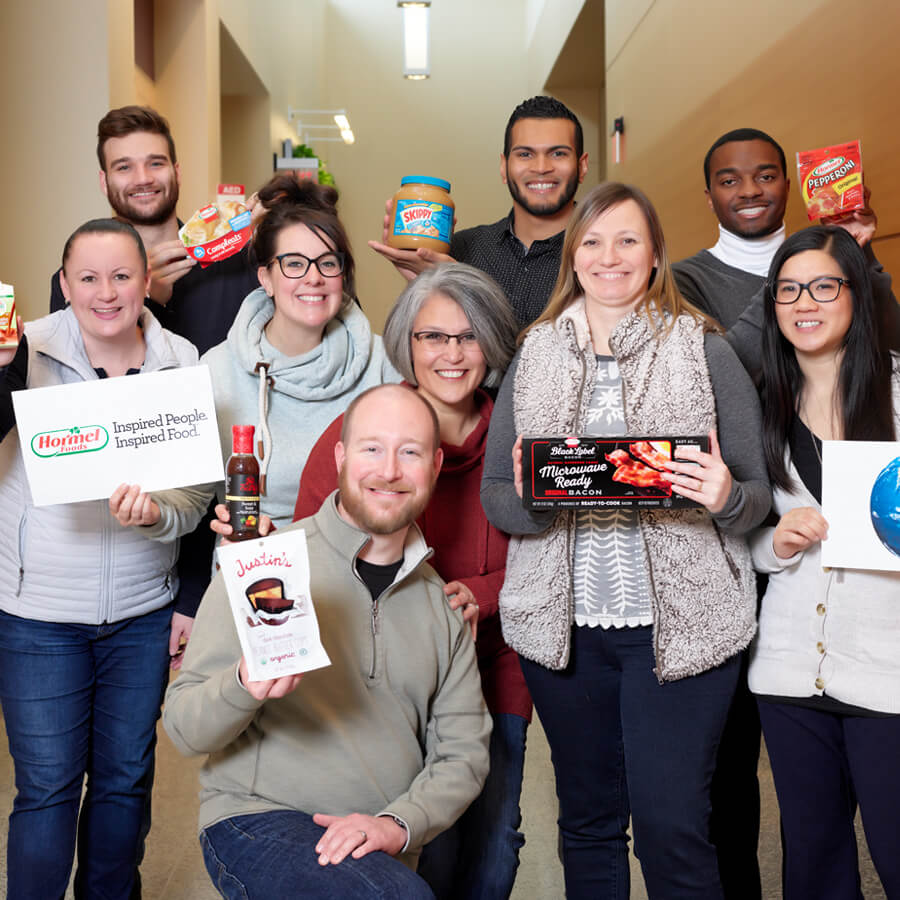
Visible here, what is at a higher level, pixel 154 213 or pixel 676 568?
pixel 154 213

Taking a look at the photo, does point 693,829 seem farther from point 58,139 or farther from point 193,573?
point 58,139

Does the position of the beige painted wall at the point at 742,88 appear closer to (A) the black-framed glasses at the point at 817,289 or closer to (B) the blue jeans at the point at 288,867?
(A) the black-framed glasses at the point at 817,289

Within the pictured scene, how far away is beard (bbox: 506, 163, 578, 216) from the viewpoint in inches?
103

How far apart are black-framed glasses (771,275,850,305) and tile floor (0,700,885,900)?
1.70 m

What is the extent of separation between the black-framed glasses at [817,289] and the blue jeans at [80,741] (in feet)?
4.81

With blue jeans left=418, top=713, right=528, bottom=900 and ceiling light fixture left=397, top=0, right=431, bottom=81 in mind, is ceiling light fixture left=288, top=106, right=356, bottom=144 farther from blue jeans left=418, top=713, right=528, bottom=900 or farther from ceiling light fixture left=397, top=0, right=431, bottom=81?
blue jeans left=418, top=713, right=528, bottom=900

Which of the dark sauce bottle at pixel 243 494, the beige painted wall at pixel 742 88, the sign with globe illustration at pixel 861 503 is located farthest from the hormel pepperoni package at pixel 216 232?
the beige painted wall at pixel 742 88

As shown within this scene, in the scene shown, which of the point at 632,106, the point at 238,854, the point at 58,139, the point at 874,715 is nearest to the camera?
the point at 238,854

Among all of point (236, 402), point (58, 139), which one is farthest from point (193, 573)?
point (58, 139)

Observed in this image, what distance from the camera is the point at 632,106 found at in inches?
243

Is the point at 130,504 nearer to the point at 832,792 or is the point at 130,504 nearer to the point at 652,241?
the point at 652,241

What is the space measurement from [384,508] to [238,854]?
0.61 metres

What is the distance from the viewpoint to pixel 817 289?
5.73ft

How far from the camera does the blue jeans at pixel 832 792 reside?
161cm
